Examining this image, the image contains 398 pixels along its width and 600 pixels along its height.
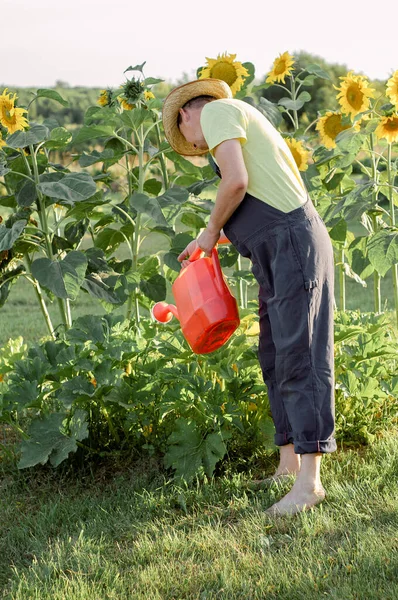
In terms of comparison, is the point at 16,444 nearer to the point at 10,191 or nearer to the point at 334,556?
the point at 10,191

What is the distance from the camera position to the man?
2.30 metres

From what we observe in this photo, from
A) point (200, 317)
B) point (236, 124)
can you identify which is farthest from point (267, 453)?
point (236, 124)

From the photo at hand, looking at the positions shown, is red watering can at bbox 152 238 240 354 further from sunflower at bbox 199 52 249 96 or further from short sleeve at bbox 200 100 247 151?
sunflower at bbox 199 52 249 96

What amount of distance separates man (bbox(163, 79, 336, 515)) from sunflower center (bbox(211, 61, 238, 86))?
3.02 ft

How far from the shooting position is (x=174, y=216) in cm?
315

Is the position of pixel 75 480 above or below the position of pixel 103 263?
below

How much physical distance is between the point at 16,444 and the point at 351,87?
2014 mm

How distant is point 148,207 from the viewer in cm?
300

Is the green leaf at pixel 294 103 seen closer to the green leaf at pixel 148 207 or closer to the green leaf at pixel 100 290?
the green leaf at pixel 148 207

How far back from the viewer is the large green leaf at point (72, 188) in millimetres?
2850

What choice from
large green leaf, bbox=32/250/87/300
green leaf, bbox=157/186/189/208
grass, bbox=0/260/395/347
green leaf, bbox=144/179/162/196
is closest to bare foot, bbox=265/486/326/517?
large green leaf, bbox=32/250/87/300

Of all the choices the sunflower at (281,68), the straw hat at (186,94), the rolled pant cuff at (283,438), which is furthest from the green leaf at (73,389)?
the sunflower at (281,68)

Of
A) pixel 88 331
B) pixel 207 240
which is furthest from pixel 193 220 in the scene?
pixel 207 240

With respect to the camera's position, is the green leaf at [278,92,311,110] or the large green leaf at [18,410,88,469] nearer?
the large green leaf at [18,410,88,469]
